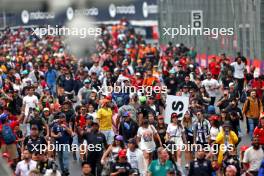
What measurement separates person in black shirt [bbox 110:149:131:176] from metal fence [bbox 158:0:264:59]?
17.9 meters

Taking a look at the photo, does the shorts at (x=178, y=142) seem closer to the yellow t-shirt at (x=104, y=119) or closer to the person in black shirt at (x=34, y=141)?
the yellow t-shirt at (x=104, y=119)

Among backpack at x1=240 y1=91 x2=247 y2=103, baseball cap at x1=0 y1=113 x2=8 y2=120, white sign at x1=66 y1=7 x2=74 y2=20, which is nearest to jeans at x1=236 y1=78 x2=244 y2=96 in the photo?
backpack at x1=240 y1=91 x2=247 y2=103

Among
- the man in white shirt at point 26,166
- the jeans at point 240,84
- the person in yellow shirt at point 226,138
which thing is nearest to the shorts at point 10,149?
the man in white shirt at point 26,166

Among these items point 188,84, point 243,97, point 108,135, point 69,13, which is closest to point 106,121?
point 108,135

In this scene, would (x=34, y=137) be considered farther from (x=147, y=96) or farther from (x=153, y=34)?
→ (x=153, y=34)

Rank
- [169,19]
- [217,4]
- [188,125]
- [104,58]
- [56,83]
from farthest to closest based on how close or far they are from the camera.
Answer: [169,19] → [217,4] → [104,58] → [56,83] → [188,125]

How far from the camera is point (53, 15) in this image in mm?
67875

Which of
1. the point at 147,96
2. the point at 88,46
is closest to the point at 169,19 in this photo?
the point at 88,46

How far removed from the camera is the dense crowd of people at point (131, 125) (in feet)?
62.5

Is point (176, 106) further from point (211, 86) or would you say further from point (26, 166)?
point (211, 86)

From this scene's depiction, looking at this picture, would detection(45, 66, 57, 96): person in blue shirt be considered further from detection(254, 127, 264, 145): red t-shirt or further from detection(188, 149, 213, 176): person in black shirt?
detection(188, 149, 213, 176): person in black shirt

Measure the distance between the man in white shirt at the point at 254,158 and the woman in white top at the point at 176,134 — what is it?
234cm

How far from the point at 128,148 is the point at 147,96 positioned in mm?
7037

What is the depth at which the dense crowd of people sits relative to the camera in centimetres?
1905
